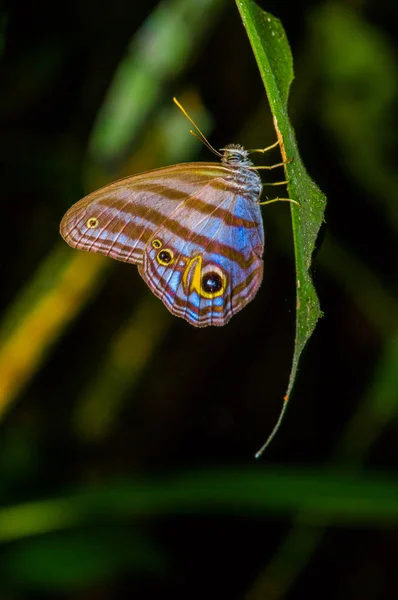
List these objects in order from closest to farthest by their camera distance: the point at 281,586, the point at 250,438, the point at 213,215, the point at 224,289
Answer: the point at 224,289, the point at 213,215, the point at 281,586, the point at 250,438

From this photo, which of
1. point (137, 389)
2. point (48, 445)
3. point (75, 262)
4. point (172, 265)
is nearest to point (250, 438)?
point (137, 389)

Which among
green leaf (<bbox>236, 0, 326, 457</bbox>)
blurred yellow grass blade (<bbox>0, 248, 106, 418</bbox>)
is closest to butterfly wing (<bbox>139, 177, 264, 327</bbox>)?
blurred yellow grass blade (<bbox>0, 248, 106, 418</bbox>)

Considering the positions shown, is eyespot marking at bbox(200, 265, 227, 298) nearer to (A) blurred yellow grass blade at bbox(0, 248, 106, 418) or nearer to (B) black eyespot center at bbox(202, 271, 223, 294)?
(B) black eyespot center at bbox(202, 271, 223, 294)

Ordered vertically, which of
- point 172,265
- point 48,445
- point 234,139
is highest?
point 234,139

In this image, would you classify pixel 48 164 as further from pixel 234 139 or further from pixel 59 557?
pixel 59 557

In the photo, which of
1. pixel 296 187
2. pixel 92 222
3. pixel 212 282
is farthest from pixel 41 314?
pixel 296 187
